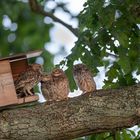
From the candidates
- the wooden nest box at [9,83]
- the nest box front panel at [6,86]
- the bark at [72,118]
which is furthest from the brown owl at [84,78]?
the nest box front panel at [6,86]

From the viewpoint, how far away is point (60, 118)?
148 inches

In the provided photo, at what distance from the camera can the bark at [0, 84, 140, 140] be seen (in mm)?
3744

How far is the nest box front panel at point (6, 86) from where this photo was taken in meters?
3.87

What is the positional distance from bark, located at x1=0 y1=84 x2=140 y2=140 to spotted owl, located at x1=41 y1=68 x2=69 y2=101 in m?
0.15

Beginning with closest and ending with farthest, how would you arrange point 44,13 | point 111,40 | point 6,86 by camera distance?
point 6,86 < point 111,40 < point 44,13

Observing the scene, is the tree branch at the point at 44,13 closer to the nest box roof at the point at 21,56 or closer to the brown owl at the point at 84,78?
the brown owl at the point at 84,78

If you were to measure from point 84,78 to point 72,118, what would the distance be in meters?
0.38

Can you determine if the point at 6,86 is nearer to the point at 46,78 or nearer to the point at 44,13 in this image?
the point at 46,78

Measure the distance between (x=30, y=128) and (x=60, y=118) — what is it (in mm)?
204

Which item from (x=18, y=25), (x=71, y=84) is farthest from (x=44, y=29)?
(x=71, y=84)

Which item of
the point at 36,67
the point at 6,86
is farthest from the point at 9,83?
the point at 36,67

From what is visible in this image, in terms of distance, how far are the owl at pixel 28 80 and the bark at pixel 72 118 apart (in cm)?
20

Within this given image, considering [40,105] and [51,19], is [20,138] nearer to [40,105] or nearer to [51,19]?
[40,105]

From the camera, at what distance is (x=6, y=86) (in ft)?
12.9
